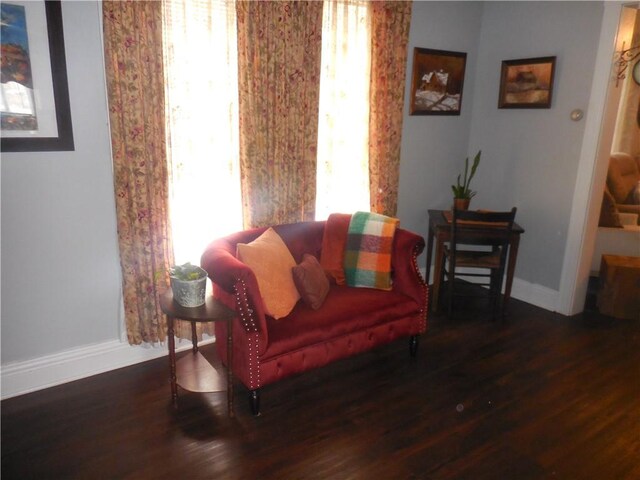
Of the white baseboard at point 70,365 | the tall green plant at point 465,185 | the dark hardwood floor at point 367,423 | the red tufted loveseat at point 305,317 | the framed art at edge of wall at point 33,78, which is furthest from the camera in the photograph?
the tall green plant at point 465,185

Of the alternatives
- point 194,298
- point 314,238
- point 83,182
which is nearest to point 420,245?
point 314,238

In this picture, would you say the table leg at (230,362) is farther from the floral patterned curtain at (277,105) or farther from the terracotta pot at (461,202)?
the terracotta pot at (461,202)

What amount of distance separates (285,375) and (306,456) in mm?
499

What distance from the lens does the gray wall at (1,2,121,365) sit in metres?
2.65

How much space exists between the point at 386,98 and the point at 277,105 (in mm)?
1038

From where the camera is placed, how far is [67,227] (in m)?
2.83

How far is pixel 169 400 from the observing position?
2830 millimetres

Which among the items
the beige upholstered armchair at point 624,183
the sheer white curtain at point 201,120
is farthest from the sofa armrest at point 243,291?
the beige upholstered armchair at point 624,183

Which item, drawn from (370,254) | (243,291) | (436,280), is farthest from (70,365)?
(436,280)

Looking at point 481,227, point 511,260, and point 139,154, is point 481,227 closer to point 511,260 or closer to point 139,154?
point 511,260

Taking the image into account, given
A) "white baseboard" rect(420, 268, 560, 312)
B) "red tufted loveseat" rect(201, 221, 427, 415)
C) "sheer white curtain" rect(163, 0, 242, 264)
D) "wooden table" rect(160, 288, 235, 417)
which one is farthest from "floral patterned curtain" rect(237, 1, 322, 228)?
"white baseboard" rect(420, 268, 560, 312)

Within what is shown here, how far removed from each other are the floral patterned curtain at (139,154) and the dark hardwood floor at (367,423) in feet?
1.66

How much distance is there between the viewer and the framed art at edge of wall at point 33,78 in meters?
2.46

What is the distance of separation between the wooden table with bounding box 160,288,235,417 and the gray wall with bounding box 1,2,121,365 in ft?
1.96
